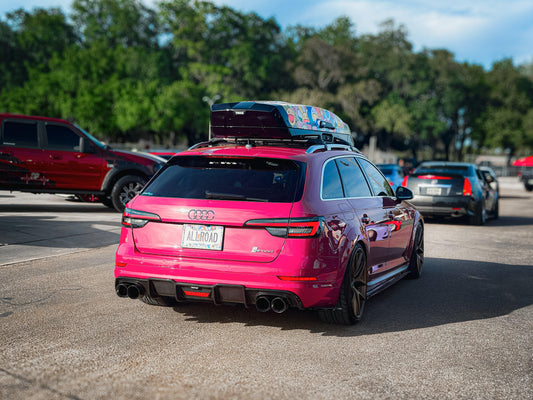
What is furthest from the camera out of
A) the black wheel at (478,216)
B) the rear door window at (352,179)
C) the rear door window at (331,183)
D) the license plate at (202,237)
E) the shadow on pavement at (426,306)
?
the black wheel at (478,216)

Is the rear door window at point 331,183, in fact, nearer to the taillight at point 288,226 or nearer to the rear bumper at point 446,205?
the taillight at point 288,226

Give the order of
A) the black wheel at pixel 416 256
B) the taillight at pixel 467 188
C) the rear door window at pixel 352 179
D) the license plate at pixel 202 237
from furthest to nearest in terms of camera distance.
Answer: the taillight at pixel 467 188 → the black wheel at pixel 416 256 → the rear door window at pixel 352 179 → the license plate at pixel 202 237

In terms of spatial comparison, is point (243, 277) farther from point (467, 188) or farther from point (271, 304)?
point (467, 188)

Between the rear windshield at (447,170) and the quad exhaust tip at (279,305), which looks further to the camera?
the rear windshield at (447,170)

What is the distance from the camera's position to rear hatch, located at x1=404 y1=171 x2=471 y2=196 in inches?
633

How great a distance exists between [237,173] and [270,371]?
1788 mm

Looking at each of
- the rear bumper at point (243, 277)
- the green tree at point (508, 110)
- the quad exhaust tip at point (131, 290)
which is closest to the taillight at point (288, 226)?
the rear bumper at point (243, 277)

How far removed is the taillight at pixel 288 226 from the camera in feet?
16.7

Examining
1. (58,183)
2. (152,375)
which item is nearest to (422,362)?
(152,375)

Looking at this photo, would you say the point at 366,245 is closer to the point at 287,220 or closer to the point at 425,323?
the point at 425,323

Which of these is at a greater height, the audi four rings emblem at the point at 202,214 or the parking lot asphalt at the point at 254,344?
the audi four rings emblem at the point at 202,214

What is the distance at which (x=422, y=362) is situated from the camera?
4723 mm

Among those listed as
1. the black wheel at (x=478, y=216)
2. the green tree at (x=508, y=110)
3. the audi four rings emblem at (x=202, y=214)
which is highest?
the green tree at (x=508, y=110)

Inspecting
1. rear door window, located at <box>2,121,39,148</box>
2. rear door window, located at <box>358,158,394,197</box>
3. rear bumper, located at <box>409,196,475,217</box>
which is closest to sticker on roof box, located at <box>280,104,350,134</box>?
rear door window, located at <box>358,158,394,197</box>
